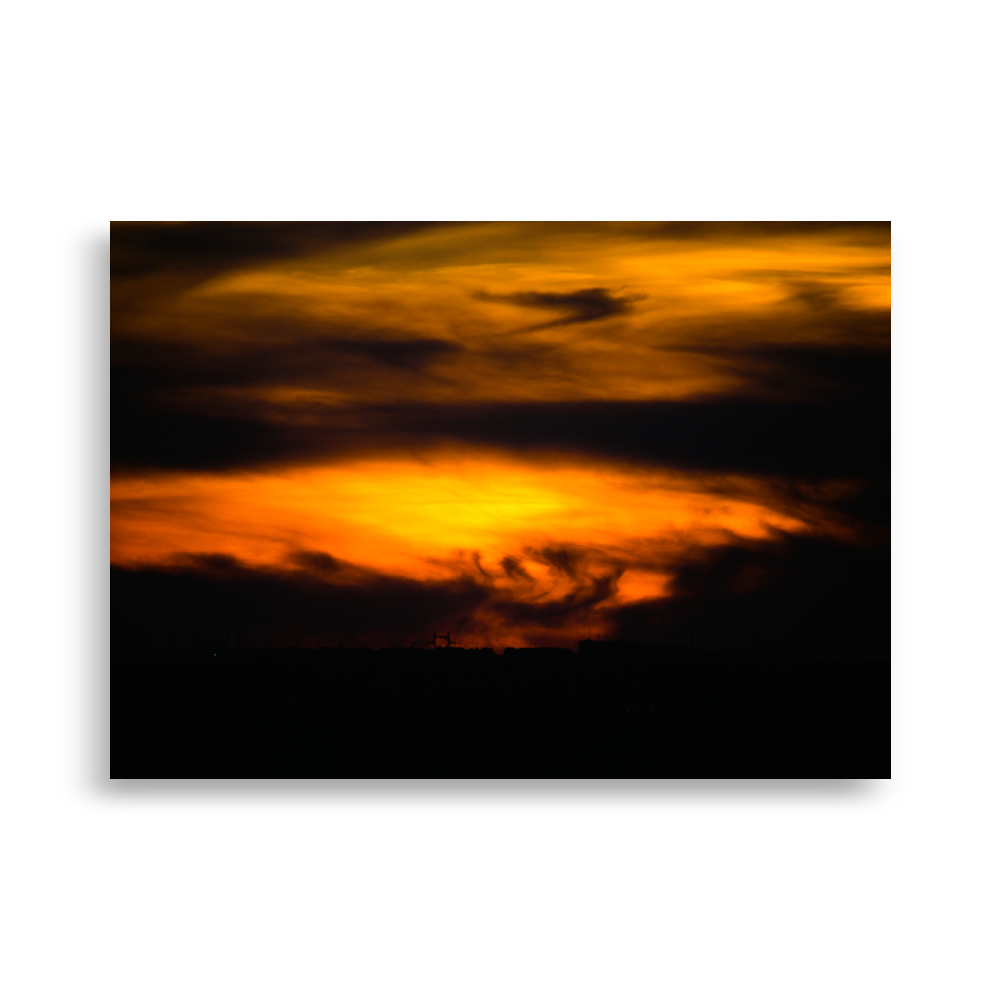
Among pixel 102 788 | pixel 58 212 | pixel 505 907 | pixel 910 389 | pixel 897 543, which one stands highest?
pixel 58 212

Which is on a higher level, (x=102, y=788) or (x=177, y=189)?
(x=177, y=189)

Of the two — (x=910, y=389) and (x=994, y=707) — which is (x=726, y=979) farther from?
(x=910, y=389)

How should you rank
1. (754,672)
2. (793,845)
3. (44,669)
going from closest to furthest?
1. (44,669)
2. (793,845)
3. (754,672)

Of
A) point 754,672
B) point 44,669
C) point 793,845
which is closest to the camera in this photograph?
point 44,669

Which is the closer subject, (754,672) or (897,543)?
(897,543)

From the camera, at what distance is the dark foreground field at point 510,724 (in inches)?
1047

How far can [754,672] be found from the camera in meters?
30.6

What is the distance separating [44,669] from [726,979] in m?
2.46

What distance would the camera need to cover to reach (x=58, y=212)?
3273mm

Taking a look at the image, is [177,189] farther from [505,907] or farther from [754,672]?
[754,672]

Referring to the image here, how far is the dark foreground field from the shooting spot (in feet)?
87.2

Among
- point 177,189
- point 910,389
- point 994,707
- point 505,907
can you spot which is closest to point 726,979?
point 505,907

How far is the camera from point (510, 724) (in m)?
30.6

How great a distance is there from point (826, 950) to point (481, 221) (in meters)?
2.74
